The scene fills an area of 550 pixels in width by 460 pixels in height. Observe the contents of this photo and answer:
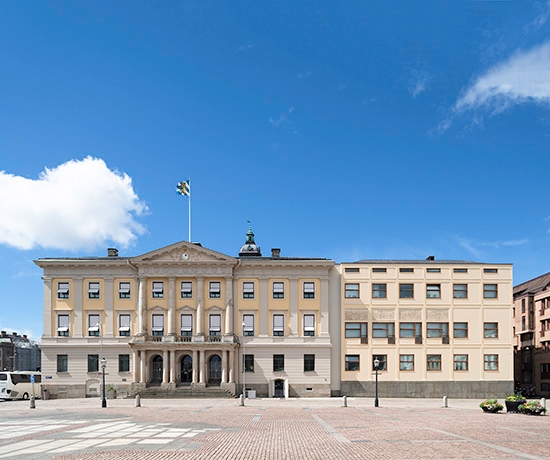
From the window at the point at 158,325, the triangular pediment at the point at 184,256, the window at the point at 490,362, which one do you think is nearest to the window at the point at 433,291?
the window at the point at 490,362

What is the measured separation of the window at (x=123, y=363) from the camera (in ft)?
201

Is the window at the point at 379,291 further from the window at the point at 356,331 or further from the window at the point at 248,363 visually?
the window at the point at 248,363

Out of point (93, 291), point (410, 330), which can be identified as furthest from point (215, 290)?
point (410, 330)

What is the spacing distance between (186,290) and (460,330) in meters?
27.8

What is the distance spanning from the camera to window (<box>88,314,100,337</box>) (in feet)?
203

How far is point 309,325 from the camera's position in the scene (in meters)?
62.0

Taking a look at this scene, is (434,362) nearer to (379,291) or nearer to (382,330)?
(382,330)

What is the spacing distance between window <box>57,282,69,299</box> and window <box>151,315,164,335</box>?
363 inches

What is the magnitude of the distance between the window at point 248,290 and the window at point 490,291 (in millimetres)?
23531

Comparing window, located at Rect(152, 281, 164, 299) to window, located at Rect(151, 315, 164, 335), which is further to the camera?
window, located at Rect(152, 281, 164, 299)

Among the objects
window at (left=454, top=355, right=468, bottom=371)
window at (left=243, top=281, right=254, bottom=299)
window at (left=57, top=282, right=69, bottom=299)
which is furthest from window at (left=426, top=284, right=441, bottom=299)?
window at (left=57, top=282, right=69, bottom=299)

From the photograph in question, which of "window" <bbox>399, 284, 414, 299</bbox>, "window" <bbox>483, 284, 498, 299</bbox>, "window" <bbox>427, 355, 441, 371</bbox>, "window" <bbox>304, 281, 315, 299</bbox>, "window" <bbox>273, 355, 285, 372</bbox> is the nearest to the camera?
"window" <bbox>273, 355, 285, 372</bbox>

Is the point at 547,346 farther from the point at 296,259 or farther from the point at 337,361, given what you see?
the point at 296,259

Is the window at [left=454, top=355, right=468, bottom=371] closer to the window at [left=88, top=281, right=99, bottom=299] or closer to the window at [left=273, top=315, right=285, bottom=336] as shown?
the window at [left=273, top=315, right=285, bottom=336]
